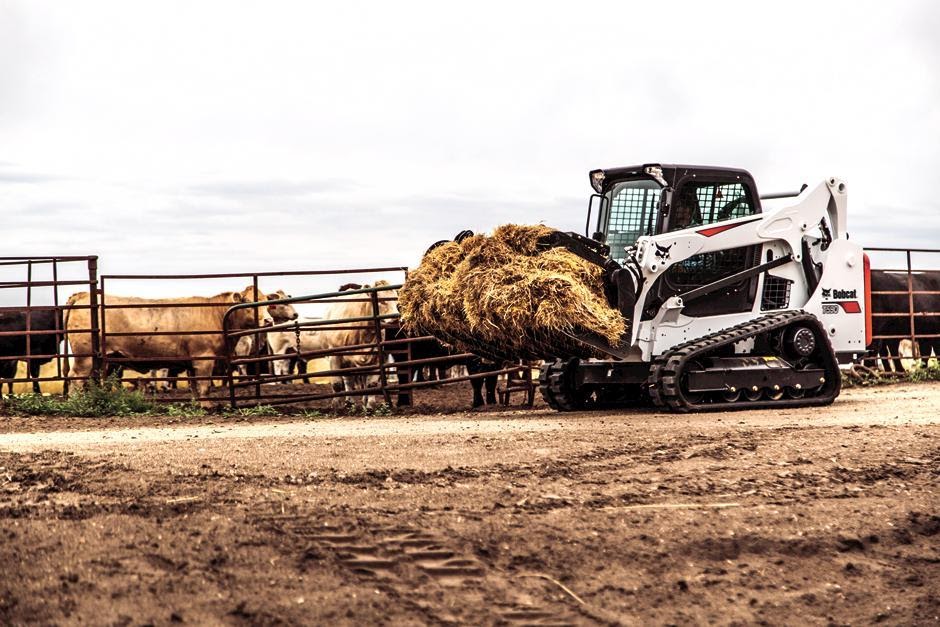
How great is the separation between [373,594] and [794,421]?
25.4 feet

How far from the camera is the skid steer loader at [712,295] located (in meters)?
13.7

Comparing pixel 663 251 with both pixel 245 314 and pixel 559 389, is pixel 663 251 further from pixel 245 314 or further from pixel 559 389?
pixel 245 314

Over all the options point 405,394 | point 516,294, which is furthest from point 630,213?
point 405,394

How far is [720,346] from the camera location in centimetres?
1408

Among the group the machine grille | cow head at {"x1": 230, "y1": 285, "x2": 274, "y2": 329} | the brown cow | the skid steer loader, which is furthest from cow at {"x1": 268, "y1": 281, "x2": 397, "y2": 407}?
the machine grille

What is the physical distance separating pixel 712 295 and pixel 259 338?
8921 mm

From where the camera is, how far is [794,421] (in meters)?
12.4

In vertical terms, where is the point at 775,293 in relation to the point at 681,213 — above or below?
below

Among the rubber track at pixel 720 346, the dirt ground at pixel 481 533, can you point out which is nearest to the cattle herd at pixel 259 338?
the rubber track at pixel 720 346

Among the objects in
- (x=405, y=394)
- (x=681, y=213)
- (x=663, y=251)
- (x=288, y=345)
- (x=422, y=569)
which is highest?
(x=681, y=213)

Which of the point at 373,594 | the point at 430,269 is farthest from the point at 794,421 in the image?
the point at 373,594

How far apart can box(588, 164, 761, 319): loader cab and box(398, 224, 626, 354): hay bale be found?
1.29 meters

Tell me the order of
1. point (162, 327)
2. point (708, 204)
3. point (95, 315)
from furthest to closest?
1. point (162, 327)
2. point (95, 315)
3. point (708, 204)

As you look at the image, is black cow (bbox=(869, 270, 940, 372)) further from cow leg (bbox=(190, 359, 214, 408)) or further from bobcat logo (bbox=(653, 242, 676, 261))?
cow leg (bbox=(190, 359, 214, 408))
